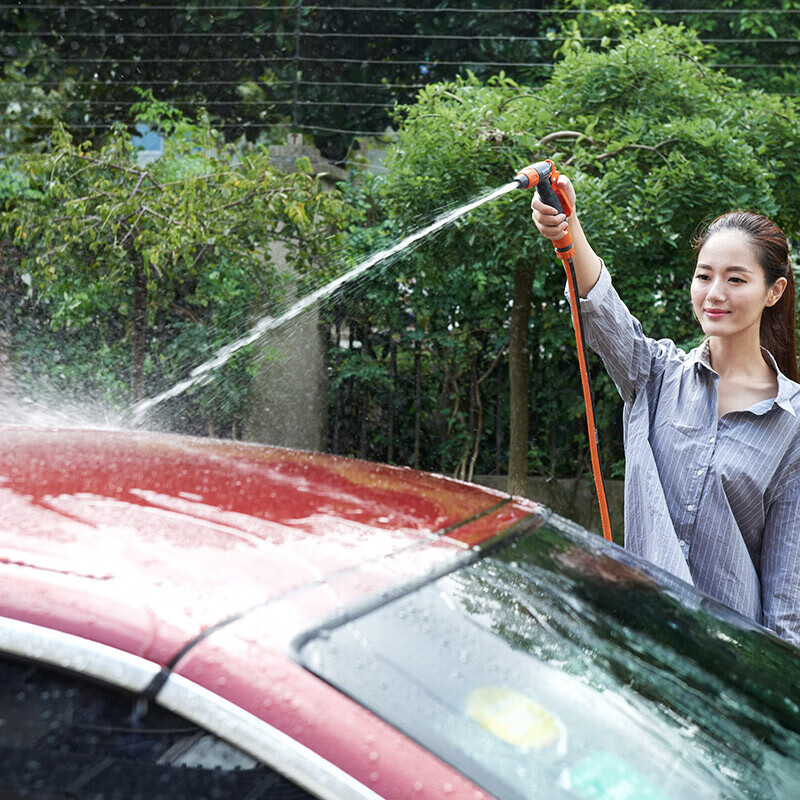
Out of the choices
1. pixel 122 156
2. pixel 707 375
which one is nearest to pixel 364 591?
pixel 707 375

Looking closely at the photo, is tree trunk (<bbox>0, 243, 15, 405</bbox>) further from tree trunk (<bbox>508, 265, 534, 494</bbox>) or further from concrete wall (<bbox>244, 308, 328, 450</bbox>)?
tree trunk (<bbox>508, 265, 534, 494</bbox>)

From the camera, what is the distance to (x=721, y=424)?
216 cm

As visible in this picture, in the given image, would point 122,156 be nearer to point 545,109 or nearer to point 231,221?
point 231,221

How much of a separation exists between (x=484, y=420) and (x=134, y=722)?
606 cm

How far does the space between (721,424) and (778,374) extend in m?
0.20

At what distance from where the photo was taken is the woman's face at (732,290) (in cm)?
217

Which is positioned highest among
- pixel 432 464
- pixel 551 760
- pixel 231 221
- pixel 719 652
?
pixel 231 221

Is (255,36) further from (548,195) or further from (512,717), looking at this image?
(512,717)

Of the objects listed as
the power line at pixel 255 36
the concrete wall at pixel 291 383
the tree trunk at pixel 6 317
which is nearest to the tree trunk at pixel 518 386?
the concrete wall at pixel 291 383

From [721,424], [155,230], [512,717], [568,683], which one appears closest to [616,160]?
[155,230]

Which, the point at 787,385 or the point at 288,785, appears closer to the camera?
the point at 288,785

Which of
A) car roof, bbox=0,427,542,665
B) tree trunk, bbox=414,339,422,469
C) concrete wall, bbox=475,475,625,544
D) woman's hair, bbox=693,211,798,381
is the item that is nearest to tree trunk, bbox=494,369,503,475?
concrete wall, bbox=475,475,625,544

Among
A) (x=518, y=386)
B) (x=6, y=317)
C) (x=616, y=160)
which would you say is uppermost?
(x=616, y=160)

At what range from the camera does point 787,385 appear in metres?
2.17
